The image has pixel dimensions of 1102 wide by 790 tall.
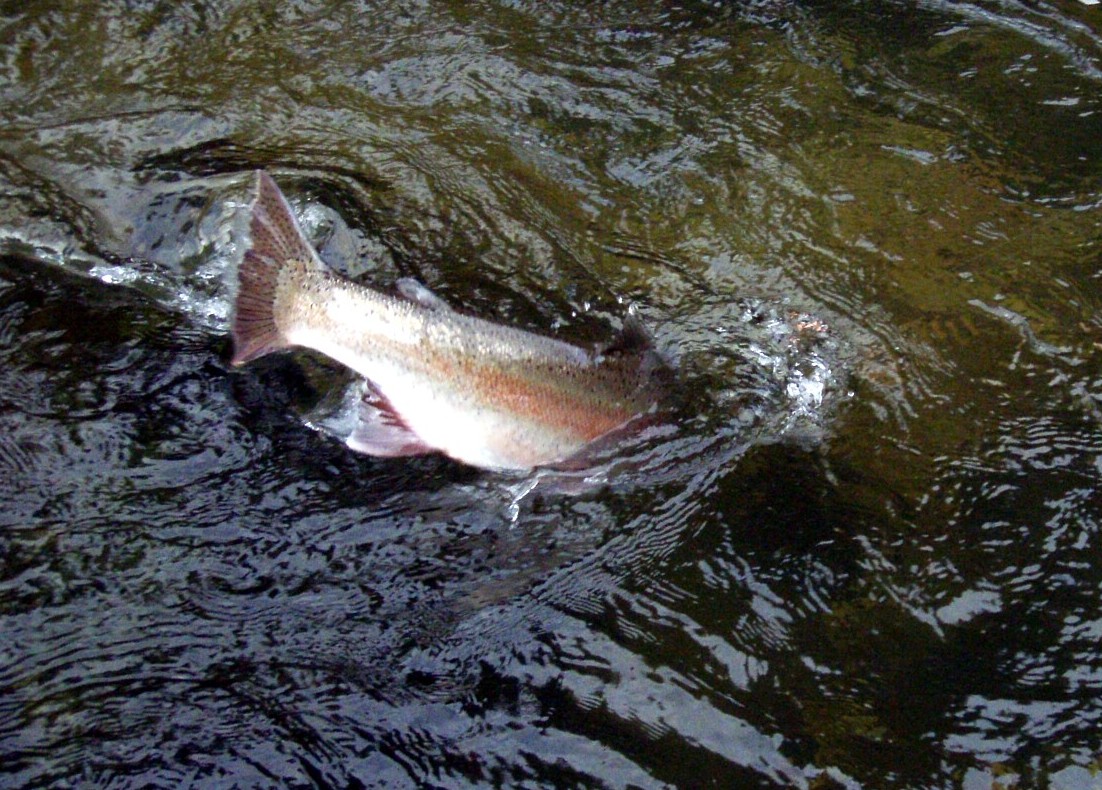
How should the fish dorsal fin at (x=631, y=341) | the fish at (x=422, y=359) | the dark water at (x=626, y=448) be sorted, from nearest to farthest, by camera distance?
the dark water at (x=626, y=448)
the fish at (x=422, y=359)
the fish dorsal fin at (x=631, y=341)

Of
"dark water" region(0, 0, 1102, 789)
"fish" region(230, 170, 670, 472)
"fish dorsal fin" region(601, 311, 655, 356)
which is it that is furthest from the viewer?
"fish dorsal fin" region(601, 311, 655, 356)

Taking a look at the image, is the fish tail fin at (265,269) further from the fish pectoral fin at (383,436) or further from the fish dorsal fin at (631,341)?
the fish dorsal fin at (631,341)

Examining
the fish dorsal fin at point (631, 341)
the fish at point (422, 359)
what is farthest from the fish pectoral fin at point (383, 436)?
the fish dorsal fin at point (631, 341)

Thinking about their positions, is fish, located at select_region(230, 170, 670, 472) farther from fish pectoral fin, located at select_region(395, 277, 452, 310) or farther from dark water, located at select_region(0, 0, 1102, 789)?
dark water, located at select_region(0, 0, 1102, 789)

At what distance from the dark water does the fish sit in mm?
141

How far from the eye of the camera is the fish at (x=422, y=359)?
12.2ft

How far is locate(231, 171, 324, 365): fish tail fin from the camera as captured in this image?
3.74 meters

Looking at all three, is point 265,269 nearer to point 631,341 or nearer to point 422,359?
point 422,359

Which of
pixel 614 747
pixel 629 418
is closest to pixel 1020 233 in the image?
pixel 629 418

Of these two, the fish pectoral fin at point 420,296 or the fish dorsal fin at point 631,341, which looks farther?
the fish dorsal fin at point 631,341

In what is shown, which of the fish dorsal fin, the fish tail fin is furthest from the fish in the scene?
the fish dorsal fin

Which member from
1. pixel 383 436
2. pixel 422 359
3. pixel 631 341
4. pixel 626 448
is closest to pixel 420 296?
pixel 422 359

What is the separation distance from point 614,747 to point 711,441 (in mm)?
1377

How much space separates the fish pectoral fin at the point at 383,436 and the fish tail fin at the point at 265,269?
0.39 m
